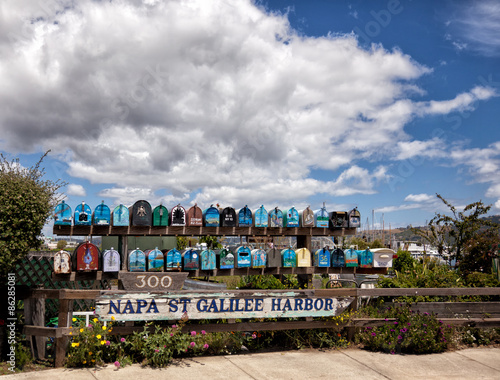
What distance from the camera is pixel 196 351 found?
223 inches

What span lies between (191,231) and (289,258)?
1787mm

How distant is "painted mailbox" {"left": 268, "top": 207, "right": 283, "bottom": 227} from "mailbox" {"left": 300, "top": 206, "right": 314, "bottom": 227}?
41cm

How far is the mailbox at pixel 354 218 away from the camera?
777cm

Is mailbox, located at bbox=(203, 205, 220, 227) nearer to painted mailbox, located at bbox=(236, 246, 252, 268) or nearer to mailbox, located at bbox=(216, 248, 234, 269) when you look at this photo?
mailbox, located at bbox=(216, 248, 234, 269)

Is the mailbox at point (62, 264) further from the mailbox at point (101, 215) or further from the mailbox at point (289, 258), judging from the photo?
the mailbox at point (289, 258)

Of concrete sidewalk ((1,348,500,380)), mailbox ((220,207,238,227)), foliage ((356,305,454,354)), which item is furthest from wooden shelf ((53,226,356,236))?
concrete sidewalk ((1,348,500,380))

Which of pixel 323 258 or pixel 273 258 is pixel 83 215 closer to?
pixel 273 258

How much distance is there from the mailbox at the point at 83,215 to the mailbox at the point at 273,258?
3.00m

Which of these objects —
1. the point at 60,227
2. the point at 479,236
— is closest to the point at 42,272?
the point at 60,227

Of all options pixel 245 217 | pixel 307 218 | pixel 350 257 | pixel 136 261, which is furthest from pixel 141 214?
pixel 350 257

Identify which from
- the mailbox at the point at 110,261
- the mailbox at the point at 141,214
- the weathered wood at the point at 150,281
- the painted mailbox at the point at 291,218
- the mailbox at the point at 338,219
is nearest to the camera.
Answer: the weathered wood at the point at 150,281

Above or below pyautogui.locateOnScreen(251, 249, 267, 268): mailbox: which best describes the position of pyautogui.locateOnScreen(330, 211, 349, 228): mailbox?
above

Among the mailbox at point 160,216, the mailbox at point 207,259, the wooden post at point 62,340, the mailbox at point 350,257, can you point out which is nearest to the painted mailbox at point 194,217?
the mailbox at point 160,216

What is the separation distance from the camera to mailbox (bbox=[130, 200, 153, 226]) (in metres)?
6.72
